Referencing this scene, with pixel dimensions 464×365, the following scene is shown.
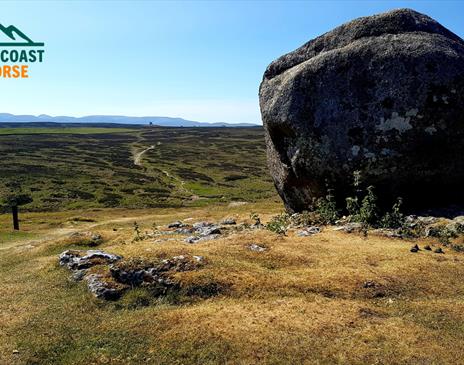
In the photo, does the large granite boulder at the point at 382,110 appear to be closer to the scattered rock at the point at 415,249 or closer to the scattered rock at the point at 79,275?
the scattered rock at the point at 415,249

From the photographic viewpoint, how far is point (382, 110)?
28.5 m

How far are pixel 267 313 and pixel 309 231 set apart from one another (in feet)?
39.0

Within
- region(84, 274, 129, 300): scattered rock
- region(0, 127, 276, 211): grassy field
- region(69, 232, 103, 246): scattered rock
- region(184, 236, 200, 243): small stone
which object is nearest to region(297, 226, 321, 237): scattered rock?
region(184, 236, 200, 243): small stone

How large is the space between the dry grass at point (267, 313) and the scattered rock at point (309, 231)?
8.85ft

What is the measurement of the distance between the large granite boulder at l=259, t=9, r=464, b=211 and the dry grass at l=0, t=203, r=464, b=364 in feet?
19.8

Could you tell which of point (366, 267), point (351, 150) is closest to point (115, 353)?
point (366, 267)

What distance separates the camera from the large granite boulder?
90.8ft

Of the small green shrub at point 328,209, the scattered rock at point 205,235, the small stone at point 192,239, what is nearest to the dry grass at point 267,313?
the small stone at point 192,239

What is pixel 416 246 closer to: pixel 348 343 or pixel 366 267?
pixel 366 267

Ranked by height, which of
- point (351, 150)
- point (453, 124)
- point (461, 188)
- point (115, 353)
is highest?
point (453, 124)

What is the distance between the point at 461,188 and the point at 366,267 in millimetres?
12532

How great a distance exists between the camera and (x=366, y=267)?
822 inches

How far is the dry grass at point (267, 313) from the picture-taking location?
14625 mm

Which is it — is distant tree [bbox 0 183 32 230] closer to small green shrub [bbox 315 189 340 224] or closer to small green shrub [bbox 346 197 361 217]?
small green shrub [bbox 315 189 340 224]
